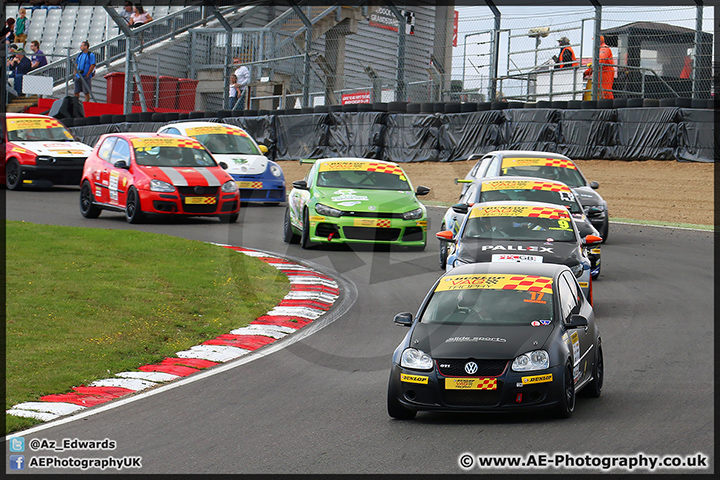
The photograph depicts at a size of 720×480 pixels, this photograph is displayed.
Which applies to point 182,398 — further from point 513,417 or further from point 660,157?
point 660,157

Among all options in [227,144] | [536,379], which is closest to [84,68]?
[227,144]

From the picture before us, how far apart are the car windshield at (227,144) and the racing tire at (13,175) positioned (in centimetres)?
426

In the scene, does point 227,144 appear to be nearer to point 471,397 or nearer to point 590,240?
point 590,240

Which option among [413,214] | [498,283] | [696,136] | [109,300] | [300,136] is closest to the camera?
[498,283]

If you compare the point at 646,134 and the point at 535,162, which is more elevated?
the point at 646,134

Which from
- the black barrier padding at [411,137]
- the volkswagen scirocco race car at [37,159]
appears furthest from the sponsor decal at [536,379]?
the black barrier padding at [411,137]

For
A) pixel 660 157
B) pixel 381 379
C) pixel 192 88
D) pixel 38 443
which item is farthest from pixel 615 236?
pixel 192 88

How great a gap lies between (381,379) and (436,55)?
18919mm

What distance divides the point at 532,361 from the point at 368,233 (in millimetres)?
9076

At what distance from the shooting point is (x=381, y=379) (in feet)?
29.7

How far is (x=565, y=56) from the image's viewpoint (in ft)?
84.8

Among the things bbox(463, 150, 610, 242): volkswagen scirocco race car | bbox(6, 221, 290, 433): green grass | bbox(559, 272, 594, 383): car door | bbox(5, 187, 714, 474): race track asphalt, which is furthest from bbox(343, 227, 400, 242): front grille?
bbox(559, 272, 594, 383): car door

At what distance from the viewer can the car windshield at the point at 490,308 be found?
799 cm

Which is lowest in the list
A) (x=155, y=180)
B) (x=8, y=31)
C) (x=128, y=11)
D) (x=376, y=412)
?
(x=376, y=412)
